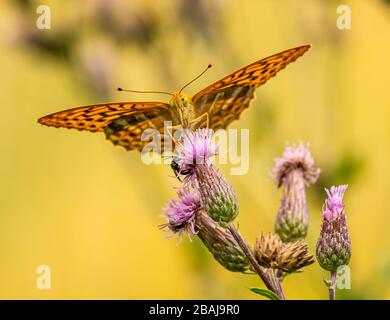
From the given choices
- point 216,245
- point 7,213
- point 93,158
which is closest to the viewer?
point 216,245

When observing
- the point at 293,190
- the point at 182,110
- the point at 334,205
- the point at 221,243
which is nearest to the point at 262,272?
the point at 221,243

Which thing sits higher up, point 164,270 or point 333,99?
point 333,99

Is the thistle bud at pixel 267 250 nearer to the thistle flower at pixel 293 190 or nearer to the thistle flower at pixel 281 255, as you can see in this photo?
the thistle flower at pixel 281 255

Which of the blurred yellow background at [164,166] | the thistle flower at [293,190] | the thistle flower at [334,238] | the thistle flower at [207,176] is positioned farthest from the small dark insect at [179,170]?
the blurred yellow background at [164,166]

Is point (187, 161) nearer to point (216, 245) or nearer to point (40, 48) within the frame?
point (216, 245)

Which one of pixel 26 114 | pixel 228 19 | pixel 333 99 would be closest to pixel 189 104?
pixel 333 99

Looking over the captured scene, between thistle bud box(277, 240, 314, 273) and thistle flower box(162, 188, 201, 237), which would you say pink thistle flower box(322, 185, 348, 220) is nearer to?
thistle bud box(277, 240, 314, 273)

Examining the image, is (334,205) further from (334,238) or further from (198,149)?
(198,149)
